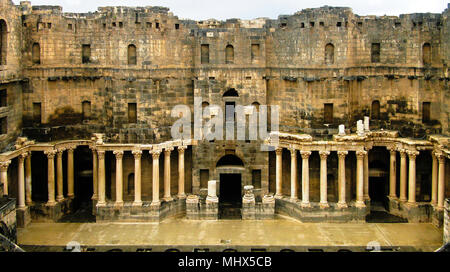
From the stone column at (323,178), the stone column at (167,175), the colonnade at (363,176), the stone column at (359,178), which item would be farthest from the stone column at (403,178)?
the stone column at (167,175)

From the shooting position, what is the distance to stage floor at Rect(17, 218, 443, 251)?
33531mm

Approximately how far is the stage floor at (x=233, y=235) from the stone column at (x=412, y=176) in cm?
188

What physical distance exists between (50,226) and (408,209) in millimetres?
24461

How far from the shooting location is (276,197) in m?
40.2

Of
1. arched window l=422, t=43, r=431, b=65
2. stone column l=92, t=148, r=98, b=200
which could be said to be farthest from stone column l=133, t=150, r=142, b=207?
arched window l=422, t=43, r=431, b=65

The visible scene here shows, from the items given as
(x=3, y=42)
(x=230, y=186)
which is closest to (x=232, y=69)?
(x=230, y=186)

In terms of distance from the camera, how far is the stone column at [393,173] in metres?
39.5

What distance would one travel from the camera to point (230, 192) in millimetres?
44031

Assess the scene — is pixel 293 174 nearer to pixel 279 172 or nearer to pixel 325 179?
pixel 279 172

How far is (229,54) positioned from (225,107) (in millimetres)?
3998

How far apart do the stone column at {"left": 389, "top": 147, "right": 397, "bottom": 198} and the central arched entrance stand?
10.7 meters
